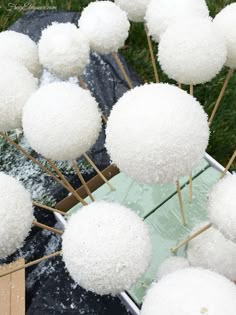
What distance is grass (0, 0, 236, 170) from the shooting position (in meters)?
1.11

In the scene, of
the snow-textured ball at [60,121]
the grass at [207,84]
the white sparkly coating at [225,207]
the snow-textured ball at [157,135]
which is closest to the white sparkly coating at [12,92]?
the snow-textured ball at [60,121]

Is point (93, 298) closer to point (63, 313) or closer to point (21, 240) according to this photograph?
point (63, 313)

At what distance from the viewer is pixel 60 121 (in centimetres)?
50

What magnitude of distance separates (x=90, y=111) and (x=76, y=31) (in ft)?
0.47

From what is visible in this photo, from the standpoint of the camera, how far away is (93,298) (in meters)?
0.76

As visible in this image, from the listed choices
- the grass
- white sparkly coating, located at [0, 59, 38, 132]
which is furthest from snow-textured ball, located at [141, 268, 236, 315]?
the grass

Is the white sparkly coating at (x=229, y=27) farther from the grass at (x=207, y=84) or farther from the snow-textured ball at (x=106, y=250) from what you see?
the grass at (x=207, y=84)

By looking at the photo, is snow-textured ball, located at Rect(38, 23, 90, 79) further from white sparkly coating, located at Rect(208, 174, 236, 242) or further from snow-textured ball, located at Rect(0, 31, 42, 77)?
white sparkly coating, located at Rect(208, 174, 236, 242)

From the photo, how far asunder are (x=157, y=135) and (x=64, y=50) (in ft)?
0.70

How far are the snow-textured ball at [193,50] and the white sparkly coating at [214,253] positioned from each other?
197 mm

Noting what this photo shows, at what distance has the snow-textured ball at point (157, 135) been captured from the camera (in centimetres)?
44

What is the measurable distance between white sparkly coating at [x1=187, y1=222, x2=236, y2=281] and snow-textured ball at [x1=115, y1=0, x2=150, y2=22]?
1.08ft

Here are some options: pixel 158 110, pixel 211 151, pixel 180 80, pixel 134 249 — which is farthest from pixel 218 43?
pixel 211 151

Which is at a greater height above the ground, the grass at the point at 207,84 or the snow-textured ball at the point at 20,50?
the snow-textured ball at the point at 20,50
